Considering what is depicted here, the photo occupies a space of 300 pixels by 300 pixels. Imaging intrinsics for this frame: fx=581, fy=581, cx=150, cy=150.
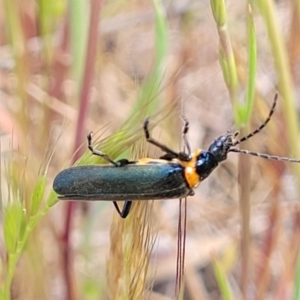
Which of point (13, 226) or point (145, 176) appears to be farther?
point (145, 176)

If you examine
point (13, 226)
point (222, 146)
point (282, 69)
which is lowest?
point (13, 226)

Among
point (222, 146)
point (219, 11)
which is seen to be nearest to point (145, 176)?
point (222, 146)

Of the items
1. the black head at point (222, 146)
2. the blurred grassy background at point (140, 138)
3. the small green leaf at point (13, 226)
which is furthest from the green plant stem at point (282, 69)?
the small green leaf at point (13, 226)

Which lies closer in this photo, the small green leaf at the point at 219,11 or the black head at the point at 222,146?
the small green leaf at the point at 219,11

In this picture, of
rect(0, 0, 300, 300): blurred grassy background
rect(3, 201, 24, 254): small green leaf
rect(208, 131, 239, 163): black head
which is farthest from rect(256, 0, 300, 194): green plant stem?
rect(3, 201, 24, 254): small green leaf

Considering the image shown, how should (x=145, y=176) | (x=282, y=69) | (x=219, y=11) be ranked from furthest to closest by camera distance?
(x=145, y=176), (x=282, y=69), (x=219, y=11)

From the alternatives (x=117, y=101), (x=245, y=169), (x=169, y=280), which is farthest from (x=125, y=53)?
(x=245, y=169)

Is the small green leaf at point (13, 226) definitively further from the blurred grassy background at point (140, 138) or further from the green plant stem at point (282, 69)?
the green plant stem at point (282, 69)

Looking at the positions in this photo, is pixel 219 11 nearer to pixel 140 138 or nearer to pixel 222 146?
pixel 140 138

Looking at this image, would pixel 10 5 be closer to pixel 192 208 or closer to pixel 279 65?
pixel 279 65
